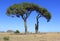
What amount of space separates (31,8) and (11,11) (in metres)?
5.63

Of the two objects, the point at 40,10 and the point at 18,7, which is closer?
the point at 18,7

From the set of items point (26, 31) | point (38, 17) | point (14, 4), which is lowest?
point (26, 31)

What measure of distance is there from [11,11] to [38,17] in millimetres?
7741

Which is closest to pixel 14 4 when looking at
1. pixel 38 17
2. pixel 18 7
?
pixel 18 7

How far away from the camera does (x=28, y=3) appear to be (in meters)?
56.4

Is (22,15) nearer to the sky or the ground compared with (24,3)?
nearer to the ground

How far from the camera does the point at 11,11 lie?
5491 centimetres

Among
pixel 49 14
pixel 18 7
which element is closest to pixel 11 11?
pixel 18 7

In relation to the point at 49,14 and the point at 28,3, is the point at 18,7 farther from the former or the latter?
the point at 49,14

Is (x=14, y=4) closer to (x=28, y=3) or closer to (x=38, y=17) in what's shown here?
(x=28, y=3)

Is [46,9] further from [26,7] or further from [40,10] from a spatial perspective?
[26,7]

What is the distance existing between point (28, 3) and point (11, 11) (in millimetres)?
5374

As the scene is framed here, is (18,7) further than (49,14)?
No

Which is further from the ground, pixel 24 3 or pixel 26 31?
pixel 24 3
